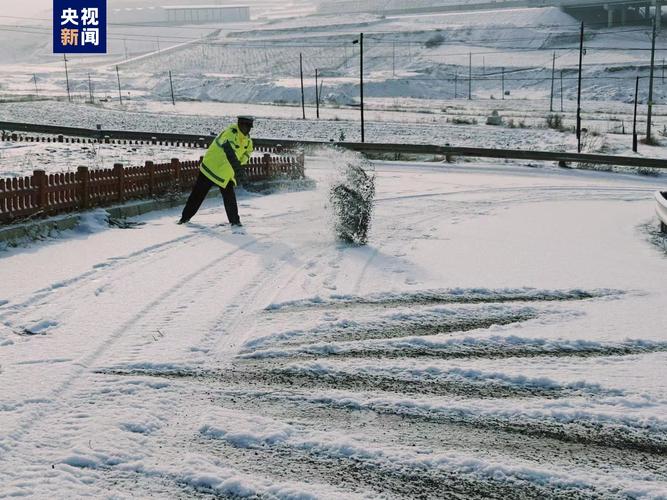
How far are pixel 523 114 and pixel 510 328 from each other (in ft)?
213

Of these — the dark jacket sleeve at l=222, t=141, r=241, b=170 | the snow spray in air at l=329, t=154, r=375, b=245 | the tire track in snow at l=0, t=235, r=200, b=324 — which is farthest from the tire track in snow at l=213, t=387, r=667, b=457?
the dark jacket sleeve at l=222, t=141, r=241, b=170

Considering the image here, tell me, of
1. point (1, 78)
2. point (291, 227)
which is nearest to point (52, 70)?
point (1, 78)

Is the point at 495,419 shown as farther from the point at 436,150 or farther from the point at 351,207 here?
the point at 436,150

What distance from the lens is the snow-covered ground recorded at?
4.72 meters

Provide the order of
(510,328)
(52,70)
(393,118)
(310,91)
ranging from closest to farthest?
(510,328)
(393,118)
(310,91)
(52,70)

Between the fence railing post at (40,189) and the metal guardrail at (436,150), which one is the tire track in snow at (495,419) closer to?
the fence railing post at (40,189)

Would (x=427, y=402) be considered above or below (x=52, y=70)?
below

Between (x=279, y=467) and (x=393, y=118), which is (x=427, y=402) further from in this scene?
(x=393, y=118)

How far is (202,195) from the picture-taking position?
1350cm

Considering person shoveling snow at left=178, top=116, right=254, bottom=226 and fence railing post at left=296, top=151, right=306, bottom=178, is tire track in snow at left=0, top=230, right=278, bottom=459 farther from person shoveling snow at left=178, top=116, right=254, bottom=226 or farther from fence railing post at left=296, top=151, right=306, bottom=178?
fence railing post at left=296, top=151, right=306, bottom=178

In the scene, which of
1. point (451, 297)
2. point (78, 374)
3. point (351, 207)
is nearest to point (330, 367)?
point (78, 374)

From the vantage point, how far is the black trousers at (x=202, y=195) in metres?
13.1

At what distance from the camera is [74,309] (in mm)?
8062

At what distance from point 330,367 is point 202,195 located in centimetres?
748
